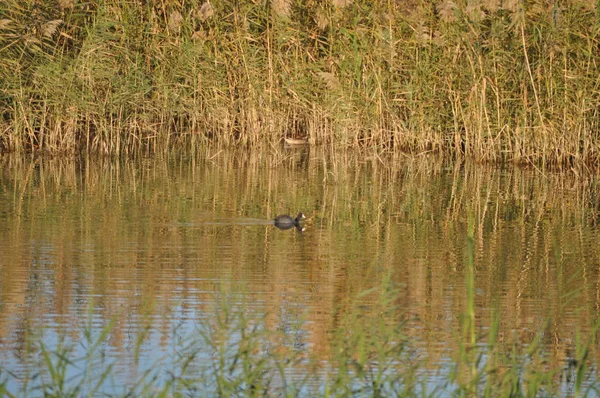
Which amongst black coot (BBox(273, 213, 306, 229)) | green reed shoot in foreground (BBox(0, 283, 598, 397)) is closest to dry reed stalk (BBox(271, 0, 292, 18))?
black coot (BBox(273, 213, 306, 229))

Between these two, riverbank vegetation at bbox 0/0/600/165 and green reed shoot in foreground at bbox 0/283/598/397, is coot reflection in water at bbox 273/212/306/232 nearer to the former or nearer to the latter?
green reed shoot in foreground at bbox 0/283/598/397

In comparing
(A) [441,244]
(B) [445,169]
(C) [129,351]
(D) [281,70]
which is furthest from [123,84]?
Result: (C) [129,351]

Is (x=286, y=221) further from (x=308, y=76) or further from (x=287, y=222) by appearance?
(x=308, y=76)

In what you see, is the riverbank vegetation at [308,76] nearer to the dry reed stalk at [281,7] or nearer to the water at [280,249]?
the dry reed stalk at [281,7]

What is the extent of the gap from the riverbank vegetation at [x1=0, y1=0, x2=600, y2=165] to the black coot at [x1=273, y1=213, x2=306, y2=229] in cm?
410

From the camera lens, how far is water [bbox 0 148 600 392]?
20.1 feet

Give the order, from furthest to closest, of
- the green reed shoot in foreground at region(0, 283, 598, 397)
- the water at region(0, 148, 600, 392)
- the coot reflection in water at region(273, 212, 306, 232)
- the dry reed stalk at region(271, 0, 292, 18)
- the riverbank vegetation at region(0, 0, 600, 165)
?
the dry reed stalk at region(271, 0, 292, 18) → the riverbank vegetation at region(0, 0, 600, 165) → the coot reflection in water at region(273, 212, 306, 232) → the water at region(0, 148, 600, 392) → the green reed shoot in foreground at region(0, 283, 598, 397)

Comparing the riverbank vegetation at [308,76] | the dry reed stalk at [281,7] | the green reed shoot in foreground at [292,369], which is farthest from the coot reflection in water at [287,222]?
the dry reed stalk at [281,7]

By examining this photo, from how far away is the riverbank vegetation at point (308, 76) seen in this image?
13.0 metres

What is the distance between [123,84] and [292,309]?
8063 millimetres

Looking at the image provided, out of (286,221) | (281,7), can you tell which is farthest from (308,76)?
(286,221)

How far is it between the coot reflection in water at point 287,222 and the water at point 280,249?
0.40 ft

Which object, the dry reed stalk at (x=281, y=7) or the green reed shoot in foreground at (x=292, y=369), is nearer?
the green reed shoot in foreground at (x=292, y=369)

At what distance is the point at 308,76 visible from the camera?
14.5 m
